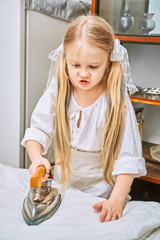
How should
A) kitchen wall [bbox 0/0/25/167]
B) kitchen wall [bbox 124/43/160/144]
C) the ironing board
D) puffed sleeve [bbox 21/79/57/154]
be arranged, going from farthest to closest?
1. kitchen wall [bbox 124/43/160/144]
2. kitchen wall [bbox 0/0/25/167]
3. puffed sleeve [bbox 21/79/57/154]
4. the ironing board

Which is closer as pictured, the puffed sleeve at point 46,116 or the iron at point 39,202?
the iron at point 39,202

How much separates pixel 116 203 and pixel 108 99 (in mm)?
342

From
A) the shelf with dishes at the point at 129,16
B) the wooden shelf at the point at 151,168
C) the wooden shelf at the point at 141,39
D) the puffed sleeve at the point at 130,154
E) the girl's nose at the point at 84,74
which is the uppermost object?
the shelf with dishes at the point at 129,16

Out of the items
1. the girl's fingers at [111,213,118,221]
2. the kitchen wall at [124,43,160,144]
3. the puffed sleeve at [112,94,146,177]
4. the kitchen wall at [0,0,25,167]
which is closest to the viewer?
the girl's fingers at [111,213,118,221]

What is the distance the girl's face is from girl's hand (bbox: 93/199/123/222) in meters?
0.35

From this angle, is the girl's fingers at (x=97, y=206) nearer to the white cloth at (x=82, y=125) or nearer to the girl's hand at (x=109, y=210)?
the girl's hand at (x=109, y=210)

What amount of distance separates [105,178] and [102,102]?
10.5 inches

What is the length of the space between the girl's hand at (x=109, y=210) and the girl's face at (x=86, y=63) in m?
0.35

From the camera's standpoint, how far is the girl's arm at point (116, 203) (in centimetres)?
70

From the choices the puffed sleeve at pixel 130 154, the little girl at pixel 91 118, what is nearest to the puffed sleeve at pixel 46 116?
the little girl at pixel 91 118

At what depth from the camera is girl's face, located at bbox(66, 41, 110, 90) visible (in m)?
0.76

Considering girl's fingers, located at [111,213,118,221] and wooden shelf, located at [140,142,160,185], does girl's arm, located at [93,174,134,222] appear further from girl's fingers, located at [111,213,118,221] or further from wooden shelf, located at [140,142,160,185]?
wooden shelf, located at [140,142,160,185]

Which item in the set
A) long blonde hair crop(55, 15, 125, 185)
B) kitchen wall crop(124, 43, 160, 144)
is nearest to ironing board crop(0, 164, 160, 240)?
long blonde hair crop(55, 15, 125, 185)

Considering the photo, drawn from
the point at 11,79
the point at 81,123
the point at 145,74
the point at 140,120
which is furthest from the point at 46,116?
the point at 145,74
